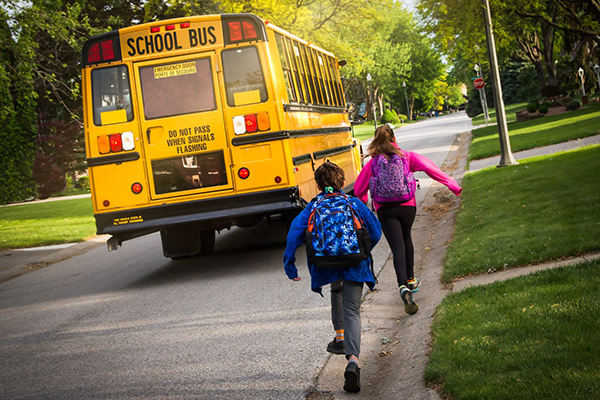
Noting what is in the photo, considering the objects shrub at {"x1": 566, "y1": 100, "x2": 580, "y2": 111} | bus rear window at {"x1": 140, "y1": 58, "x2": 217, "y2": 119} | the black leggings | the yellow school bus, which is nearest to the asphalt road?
the black leggings

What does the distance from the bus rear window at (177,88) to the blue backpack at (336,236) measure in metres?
4.58

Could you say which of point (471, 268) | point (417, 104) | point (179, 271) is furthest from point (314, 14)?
point (417, 104)

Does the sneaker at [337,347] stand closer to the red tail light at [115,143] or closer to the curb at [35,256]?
the red tail light at [115,143]

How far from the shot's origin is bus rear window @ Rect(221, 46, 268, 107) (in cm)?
903

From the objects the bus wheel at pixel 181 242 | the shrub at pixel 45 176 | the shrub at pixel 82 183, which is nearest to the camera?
the bus wheel at pixel 181 242

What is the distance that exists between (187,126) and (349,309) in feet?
16.1

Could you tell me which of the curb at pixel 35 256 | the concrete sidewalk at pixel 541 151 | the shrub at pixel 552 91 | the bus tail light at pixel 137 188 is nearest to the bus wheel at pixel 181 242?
the bus tail light at pixel 137 188

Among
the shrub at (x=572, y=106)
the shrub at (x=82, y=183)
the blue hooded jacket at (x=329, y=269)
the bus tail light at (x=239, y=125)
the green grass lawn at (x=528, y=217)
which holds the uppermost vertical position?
the shrub at (x=572, y=106)

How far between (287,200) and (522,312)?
170 inches

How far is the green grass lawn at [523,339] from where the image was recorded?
384 cm

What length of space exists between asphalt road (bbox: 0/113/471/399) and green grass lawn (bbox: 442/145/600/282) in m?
1.41

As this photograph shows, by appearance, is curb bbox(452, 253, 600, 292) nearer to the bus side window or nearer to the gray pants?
the gray pants

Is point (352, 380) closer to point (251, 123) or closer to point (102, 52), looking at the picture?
point (251, 123)

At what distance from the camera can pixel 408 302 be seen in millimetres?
6414
